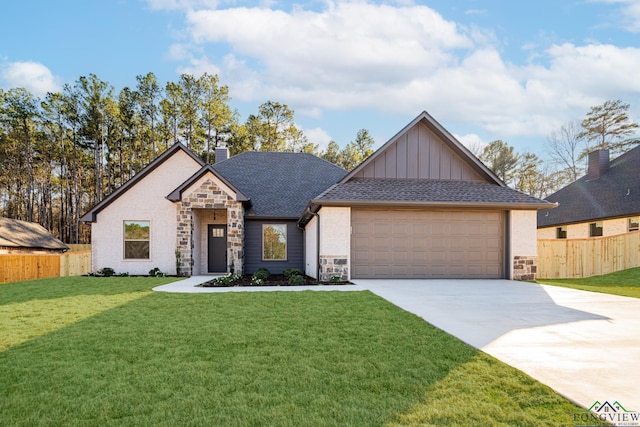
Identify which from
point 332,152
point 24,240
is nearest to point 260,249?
point 24,240

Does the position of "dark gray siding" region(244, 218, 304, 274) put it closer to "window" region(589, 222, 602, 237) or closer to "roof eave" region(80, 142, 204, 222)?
"roof eave" region(80, 142, 204, 222)

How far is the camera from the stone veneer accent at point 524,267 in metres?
12.8

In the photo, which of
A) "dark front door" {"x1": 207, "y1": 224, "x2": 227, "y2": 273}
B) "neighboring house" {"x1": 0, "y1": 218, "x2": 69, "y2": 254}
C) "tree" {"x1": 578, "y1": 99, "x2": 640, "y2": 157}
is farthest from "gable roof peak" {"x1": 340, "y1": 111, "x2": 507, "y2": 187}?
"tree" {"x1": 578, "y1": 99, "x2": 640, "y2": 157}

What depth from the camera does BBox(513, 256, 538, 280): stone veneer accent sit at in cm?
1280

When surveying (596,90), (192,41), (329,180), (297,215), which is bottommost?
(297,215)

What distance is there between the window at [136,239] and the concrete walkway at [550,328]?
572cm

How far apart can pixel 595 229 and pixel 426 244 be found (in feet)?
45.8

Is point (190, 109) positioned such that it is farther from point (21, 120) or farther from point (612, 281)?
point (612, 281)

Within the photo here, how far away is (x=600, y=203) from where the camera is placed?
67.1 ft

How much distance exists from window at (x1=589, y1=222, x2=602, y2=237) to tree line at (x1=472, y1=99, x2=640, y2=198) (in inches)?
421

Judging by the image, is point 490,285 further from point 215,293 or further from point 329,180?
point 329,180

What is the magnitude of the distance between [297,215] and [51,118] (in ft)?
88.2

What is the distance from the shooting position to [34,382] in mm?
3533

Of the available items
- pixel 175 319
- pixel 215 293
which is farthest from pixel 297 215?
pixel 175 319
